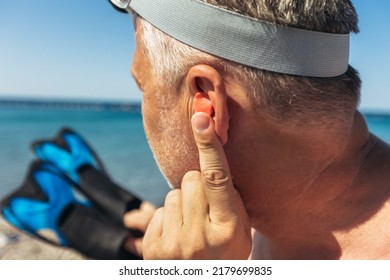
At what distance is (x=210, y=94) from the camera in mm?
1366

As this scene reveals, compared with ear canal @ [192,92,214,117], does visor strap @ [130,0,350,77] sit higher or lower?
higher

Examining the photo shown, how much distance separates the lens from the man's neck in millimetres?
1445

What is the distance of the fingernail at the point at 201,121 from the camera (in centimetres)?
137

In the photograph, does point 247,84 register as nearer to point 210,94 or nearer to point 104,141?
point 210,94

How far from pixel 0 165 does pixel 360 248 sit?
12017 millimetres

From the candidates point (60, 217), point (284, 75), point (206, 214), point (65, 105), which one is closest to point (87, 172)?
point (60, 217)

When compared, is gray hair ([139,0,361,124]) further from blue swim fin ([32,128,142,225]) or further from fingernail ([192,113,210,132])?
blue swim fin ([32,128,142,225])

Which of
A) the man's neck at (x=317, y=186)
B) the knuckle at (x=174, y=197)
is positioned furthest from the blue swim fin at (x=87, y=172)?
the man's neck at (x=317, y=186)

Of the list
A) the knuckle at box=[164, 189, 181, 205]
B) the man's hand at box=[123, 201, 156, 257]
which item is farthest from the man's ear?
the man's hand at box=[123, 201, 156, 257]

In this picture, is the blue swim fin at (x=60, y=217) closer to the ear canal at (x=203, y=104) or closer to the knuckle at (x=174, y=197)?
the knuckle at (x=174, y=197)

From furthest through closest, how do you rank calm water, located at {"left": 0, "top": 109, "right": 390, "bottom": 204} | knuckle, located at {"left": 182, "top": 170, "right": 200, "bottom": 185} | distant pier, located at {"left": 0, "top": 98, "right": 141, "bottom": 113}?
distant pier, located at {"left": 0, "top": 98, "right": 141, "bottom": 113}
calm water, located at {"left": 0, "top": 109, "right": 390, "bottom": 204}
knuckle, located at {"left": 182, "top": 170, "right": 200, "bottom": 185}

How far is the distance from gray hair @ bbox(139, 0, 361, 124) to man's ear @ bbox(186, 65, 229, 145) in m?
0.03

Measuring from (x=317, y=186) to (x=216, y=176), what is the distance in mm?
335
